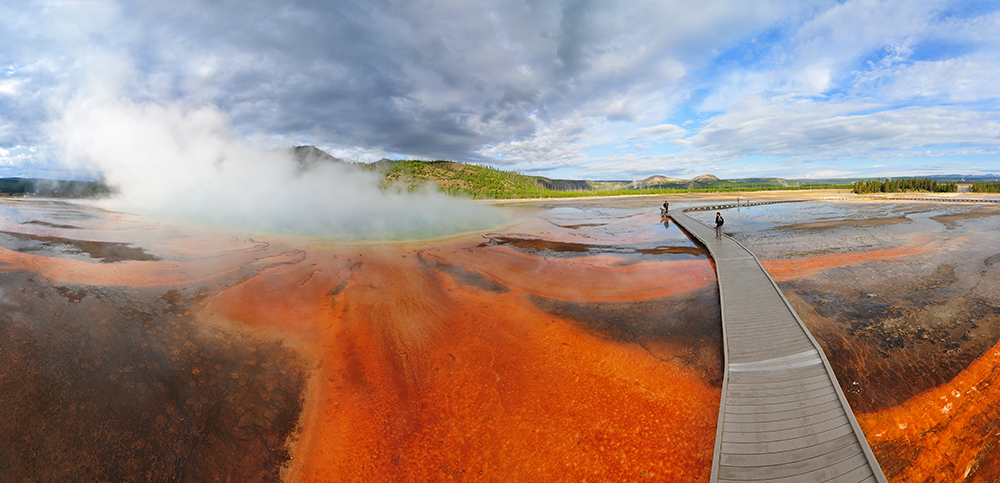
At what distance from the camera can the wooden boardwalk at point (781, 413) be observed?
4.30 metres

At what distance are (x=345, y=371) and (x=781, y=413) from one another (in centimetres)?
757

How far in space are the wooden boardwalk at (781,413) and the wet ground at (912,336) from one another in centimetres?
64

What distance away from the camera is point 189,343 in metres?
7.29

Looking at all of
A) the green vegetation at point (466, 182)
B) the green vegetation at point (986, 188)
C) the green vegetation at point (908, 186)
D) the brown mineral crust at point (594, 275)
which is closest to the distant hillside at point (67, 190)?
the green vegetation at point (466, 182)

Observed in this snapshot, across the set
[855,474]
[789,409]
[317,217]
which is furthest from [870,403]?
[317,217]

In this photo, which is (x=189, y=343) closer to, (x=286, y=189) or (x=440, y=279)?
(x=440, y=279)

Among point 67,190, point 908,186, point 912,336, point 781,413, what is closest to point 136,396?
point 781,413

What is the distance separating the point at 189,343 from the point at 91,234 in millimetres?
14206

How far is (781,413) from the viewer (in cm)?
509

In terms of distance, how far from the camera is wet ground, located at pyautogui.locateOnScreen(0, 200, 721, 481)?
16.5 ft

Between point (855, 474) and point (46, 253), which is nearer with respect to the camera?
point (855, 474)

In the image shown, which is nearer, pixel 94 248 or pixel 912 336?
pixel 912 336

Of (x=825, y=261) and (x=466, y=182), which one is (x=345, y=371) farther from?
(x=466, y=182)

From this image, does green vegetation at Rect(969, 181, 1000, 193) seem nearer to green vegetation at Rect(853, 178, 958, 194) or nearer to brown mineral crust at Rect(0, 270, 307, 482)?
green vegetation at Rect(853, 178, 958, 194)
